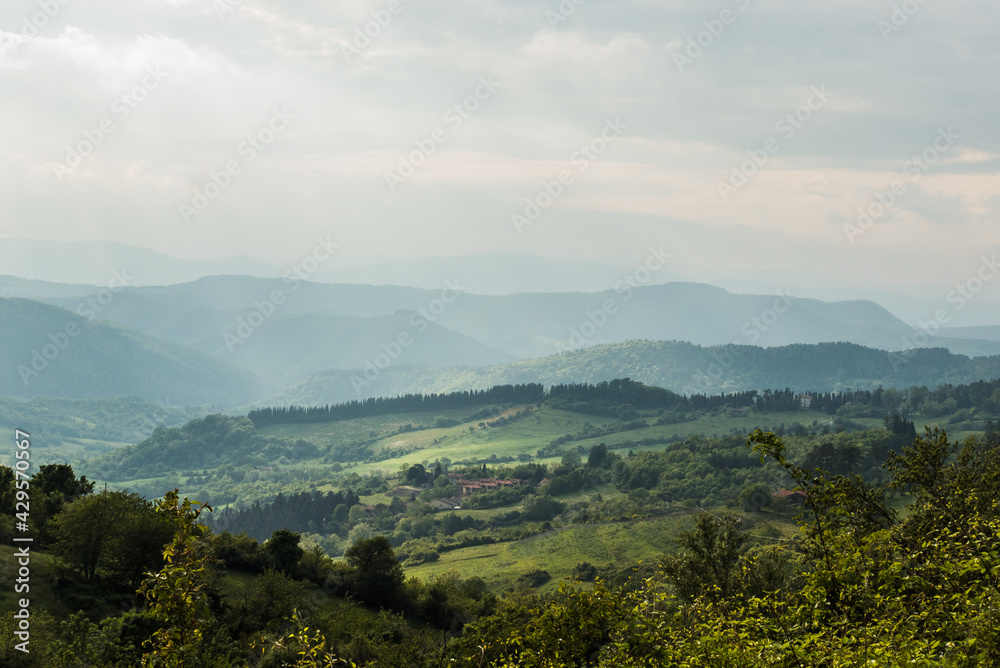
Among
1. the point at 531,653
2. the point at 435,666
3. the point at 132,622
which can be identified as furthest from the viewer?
the point at 132,622

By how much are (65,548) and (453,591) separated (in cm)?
3279

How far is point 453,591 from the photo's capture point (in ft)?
209

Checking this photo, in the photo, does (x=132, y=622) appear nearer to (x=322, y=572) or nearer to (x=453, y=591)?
(x=322, y=572)

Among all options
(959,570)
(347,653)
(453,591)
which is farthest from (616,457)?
(959,570)

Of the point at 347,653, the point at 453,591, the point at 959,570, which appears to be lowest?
the point at 453,591

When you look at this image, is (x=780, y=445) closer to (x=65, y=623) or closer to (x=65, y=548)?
(x=65, y=623)

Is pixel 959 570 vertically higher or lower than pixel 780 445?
lower

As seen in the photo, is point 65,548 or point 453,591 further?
point 453,591

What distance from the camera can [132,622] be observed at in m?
31.9

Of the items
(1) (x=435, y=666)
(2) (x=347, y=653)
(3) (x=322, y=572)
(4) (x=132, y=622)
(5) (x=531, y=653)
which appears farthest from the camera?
(3) (x=322, y=572)

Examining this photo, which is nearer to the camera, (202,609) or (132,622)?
(202,609)

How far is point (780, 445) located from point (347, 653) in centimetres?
3142

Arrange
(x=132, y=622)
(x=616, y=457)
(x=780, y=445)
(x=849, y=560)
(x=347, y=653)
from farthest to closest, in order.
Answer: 1. (x=616, y=457)
2. (x=347, y=653)
3. (x=132, y=622)
4. (x=849, y=560)
5. (x=780, y=445)

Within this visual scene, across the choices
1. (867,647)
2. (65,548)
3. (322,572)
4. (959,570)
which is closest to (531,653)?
(867,647)
